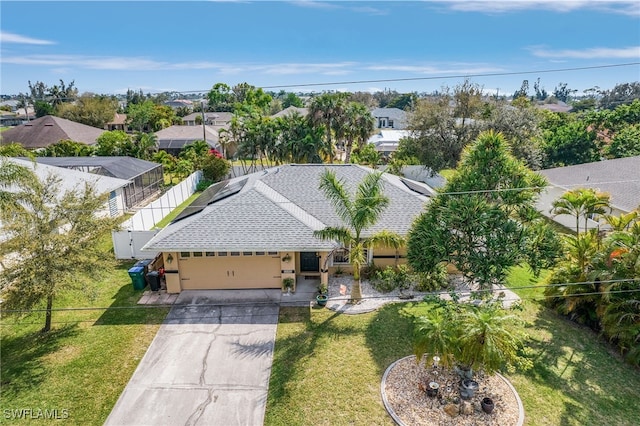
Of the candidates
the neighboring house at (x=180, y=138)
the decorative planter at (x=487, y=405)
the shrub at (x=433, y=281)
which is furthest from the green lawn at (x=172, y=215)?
the decorative planter at (x=487, y=405)

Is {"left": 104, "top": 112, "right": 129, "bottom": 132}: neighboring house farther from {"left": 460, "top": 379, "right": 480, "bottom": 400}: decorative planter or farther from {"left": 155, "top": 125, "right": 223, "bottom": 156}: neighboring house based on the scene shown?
{"left": 460, "top": 379, "right": 480, "bottom": 400}: decorative planter

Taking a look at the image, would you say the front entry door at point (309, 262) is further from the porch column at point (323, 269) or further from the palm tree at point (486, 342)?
the palm tree at point (486, 342)

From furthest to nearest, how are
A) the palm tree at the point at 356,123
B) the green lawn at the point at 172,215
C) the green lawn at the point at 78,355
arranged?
the palm tree at the point at 356,123 < the green lawn at the point at 172,215 < the green lawn at the point at 78,355

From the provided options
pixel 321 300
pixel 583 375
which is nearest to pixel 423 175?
pixel 321 300

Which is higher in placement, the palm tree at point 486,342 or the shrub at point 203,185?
the shrub at point 203,185

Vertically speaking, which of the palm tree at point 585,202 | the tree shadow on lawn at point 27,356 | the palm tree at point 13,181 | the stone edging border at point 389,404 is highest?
the palm tree at point 13,181

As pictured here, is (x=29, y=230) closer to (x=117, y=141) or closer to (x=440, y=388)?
(x=440, y=388)
